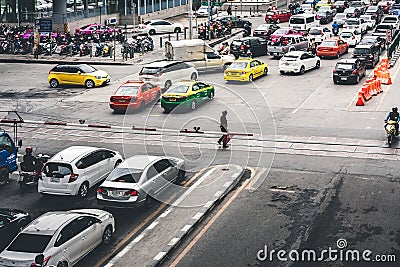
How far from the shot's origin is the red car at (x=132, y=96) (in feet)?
125

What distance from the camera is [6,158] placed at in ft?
88.9

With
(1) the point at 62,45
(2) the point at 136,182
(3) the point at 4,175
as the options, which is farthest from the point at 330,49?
(2) the point at 136,182

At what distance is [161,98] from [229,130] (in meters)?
5.82

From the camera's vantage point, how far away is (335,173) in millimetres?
27234

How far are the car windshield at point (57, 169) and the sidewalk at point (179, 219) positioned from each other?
148 inches

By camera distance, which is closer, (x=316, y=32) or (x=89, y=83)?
(x=89, y=83)

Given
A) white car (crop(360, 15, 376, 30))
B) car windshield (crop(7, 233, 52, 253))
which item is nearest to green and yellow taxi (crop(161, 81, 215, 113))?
car windshield (crop(7, 233, 52, 253))

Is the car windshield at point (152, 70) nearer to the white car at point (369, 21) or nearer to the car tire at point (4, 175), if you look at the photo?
the car tire at point (4, 175)

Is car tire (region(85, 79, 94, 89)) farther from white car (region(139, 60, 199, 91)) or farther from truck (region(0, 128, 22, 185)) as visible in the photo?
truck (region(0, 128, 22, 185))

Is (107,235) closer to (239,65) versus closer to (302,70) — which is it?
(239,65)

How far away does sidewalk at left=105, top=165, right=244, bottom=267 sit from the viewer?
1991cm

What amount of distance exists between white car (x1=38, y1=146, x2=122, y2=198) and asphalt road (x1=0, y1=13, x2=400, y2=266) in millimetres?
426

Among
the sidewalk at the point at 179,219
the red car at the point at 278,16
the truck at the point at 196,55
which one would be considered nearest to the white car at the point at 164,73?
the truck at the point at 196,55

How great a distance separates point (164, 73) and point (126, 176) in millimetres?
20809
